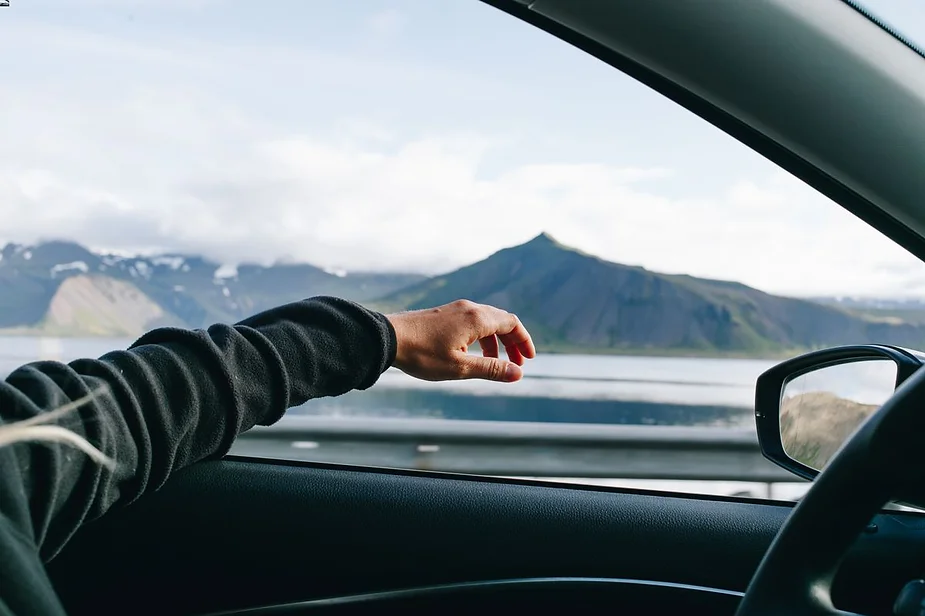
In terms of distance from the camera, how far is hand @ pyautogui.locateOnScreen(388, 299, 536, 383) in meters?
1.62

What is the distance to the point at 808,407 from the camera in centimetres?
163

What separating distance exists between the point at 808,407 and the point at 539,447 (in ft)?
6.03

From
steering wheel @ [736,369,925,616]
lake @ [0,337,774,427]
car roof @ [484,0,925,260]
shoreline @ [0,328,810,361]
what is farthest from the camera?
lake @ [0,337,774,427]

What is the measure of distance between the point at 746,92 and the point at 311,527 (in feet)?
3.80

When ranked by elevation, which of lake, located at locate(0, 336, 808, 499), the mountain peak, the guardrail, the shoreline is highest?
the mountain peak

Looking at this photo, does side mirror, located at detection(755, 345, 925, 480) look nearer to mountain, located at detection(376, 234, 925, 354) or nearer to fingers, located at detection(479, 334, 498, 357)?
fingers, located at detection(479, 334, 498, 357)

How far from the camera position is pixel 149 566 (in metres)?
1.72

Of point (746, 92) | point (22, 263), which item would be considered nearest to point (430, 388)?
point (22, 263)

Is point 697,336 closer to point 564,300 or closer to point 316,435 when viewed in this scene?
point 564,300

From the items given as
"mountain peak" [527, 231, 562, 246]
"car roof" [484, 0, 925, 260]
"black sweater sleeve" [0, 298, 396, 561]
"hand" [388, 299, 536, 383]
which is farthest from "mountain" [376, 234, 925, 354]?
"car roof" [484, 0, 925, 260]

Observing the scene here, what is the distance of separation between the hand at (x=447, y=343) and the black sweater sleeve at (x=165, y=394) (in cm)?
5

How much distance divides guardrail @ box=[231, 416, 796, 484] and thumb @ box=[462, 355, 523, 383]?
1.80m

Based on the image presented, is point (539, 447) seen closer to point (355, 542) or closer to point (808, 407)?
point (355, 542)

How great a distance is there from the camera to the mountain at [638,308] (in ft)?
9.53
